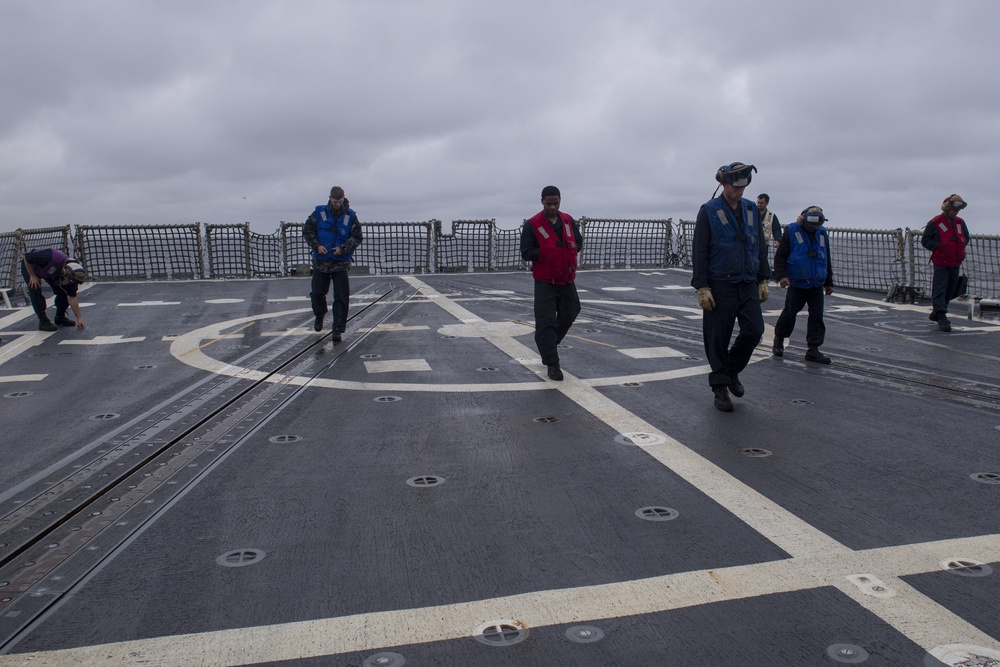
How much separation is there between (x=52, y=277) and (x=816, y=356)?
1113 centimetres

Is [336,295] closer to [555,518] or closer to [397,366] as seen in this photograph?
[397,366]

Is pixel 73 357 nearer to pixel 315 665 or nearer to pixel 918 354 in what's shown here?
pixel 315 665

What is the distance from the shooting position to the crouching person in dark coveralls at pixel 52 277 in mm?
12594

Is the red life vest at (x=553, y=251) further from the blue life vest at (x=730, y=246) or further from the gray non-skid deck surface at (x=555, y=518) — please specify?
the blue life vest at (x=730, y=246)

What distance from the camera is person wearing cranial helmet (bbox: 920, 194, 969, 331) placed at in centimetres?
1216

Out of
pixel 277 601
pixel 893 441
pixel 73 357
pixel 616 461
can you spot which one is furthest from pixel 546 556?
pixel 73 357

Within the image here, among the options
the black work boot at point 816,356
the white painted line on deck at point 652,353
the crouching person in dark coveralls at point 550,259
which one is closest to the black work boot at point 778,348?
the black work boot at point 816,356

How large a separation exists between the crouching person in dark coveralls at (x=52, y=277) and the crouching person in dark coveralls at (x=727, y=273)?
9819mm

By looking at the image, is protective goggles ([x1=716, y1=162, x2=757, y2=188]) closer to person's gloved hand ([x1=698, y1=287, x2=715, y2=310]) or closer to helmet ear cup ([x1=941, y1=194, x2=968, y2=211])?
person's gloved hand ([x1=698, y1=287, x2=715, y2=310])

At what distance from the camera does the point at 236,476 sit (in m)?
5.13

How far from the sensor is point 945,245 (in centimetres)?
1223

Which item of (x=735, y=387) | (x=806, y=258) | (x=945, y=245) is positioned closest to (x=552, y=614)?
(x=735, y=387)

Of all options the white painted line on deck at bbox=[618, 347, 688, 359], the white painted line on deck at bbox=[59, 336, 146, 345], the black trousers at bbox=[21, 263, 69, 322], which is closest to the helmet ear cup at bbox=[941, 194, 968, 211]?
the white painted line on deck at bbox=[618, 347, 688, 359]

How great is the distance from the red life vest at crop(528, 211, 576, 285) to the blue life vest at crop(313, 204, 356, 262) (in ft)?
12.0
